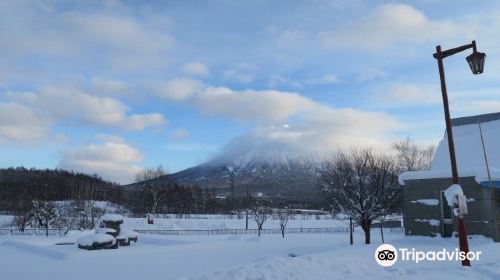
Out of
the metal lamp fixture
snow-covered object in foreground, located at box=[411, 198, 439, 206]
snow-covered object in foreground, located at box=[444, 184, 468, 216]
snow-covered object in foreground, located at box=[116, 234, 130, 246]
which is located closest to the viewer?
snow-covered object in foreground, located at box=[444, 184, 468, 216]

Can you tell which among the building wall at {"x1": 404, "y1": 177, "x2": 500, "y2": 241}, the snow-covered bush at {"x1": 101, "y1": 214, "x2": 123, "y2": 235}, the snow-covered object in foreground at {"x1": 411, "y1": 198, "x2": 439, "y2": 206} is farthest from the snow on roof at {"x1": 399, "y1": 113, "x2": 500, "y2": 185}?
the snow-covered bush at {"x1": 101, "y1": 214, "x2": 123, "y2": 235}

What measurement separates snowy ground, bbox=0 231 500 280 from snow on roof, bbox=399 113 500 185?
301 centimetres

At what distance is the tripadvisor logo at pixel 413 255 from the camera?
13.3 meters

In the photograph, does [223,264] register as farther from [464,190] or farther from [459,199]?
[464,190]

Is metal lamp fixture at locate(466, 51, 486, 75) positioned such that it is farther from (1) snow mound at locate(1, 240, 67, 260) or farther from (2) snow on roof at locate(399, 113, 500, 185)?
(1) snow mound at locate(1, 240, 67, 260)

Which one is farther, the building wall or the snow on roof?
the snow on roof

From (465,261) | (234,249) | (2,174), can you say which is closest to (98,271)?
(234,249)

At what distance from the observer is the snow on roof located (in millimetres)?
21191

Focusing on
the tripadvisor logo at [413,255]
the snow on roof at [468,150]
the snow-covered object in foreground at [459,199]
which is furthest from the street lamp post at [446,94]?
the snow on roof at [468,150]

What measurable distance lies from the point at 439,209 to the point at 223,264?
10.3 m

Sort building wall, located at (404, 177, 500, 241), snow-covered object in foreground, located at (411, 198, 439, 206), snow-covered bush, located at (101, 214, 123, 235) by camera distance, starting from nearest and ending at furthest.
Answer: building wall, located at (404, 177, 500, 241) → snow-covered object in foreground, located at (411, 198, 439, 206) → snow-covered bush, located at (101, 214, 123, 235)

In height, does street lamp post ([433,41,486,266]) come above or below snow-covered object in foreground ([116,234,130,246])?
above

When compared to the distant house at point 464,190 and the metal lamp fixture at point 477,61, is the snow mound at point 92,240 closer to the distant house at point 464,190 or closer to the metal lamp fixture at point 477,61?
the distant house at point 464,190

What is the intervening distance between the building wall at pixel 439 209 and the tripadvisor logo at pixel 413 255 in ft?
13.3
